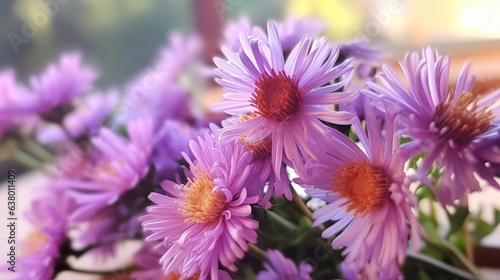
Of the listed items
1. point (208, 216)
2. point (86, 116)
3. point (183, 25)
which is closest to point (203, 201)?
point (208, 216)

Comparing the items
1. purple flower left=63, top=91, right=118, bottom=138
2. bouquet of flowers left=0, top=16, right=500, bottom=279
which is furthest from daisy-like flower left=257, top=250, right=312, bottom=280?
purple flower left=63, top=91, right=118, bottom=138

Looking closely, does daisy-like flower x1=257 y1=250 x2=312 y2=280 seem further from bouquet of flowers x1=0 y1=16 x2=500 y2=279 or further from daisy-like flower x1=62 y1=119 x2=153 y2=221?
daisy-like flower x1=62 y1=119 x2=153 y2=221

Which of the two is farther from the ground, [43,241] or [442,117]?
[442,117]

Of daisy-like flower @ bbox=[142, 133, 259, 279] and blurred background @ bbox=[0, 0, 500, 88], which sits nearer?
daisy-like flower @ bbox=[142, 133, 259, 279]

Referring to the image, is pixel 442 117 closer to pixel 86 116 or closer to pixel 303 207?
pixel 303 207

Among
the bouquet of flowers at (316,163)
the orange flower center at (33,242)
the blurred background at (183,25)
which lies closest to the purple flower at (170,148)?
the bouquet of flowers at (316,163)

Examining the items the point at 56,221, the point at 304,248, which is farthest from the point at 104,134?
the point at 304,248

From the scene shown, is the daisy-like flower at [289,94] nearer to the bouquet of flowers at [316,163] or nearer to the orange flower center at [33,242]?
the bouquet of flowers at [316,163]
